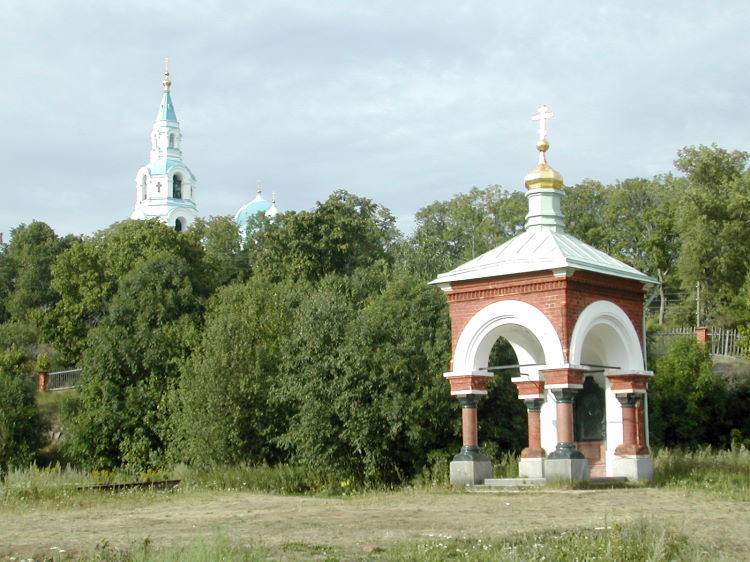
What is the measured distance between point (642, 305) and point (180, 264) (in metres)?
21.3

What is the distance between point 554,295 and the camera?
58.4ft

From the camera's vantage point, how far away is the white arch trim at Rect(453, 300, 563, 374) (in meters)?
17.8

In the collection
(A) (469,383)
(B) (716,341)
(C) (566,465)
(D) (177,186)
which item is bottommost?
(C) (566,465)

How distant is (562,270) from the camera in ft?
57.6

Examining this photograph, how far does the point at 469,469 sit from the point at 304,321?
6.44 meters

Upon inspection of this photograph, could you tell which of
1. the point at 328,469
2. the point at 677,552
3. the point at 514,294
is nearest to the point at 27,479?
the point at 328,469

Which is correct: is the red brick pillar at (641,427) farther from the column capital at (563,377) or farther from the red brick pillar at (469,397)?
the red brick pillar at (469,397)

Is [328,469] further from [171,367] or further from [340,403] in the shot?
[171,367]

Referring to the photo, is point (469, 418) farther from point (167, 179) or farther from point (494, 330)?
point (167, 179)

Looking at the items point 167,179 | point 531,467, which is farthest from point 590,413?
point 167,179

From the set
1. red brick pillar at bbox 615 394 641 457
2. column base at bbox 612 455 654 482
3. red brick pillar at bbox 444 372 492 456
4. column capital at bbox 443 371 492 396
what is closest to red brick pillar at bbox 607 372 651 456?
red brick pillar at bbox 615 394 641 457

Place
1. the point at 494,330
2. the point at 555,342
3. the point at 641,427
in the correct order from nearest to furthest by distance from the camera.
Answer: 1. the point at 555,342
2. the point at 494,330
3. the point at 641,427

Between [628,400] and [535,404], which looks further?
[535,404]

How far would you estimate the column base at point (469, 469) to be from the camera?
18406mm
